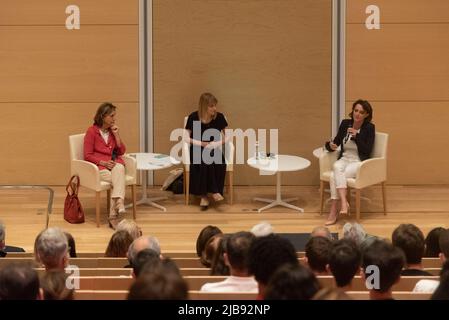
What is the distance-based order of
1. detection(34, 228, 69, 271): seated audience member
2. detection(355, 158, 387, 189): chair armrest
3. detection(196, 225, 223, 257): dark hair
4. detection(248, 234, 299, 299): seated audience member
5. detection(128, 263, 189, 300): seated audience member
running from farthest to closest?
1. detection(355, 158, 387, 189): chair armrest
2. detection(196, 225, 223, 257): dark hair
3. detection(34, 228, 69, 271): seated audience member
4. detection(248, 234, 299, 299): seated audience member
5. detection(128, 263, 189, 300): seated audience member

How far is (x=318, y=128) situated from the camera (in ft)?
34.3

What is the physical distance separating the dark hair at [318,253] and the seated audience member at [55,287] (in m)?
1.65

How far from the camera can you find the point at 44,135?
10.4 m

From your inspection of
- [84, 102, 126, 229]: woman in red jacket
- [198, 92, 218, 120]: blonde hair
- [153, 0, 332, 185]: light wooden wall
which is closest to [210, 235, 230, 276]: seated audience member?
[84, 102, 126, 229]: woman in red jacket

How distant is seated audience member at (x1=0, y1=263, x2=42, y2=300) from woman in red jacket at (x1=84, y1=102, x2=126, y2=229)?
504 centimetres

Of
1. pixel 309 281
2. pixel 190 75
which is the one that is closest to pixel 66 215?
pixel 190 75

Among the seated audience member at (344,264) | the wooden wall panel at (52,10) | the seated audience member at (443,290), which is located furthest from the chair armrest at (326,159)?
the seated audience member at (443,290)

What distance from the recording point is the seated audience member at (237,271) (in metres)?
4.60

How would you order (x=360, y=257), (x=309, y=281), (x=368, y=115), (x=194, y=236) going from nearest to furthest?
(x=309, y=281), (x=360, y=257), (x=194, y=236), (x=368, y=115)

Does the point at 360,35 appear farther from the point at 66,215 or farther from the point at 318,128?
the point at 66,215

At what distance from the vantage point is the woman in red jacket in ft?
29.5

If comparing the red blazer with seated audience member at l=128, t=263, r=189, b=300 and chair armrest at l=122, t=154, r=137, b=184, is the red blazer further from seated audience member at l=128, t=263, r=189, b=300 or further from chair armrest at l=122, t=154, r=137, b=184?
seated audience member at l=128, t=263, r=189, b=300

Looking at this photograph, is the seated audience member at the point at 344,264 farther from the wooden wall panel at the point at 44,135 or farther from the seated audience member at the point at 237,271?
the wooden wall panel at the point at 44,135

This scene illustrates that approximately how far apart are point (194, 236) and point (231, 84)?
247 centimetres
